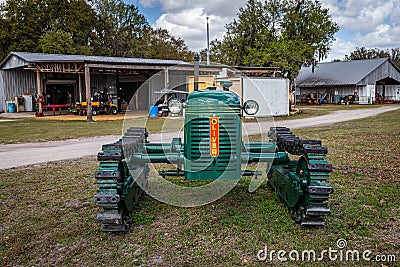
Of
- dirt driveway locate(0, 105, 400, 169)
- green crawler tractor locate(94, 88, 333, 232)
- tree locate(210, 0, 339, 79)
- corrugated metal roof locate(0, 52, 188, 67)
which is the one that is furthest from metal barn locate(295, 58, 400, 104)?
green crawler tractor locate(94, 88, 333, 232)

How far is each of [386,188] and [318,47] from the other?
1248 inches

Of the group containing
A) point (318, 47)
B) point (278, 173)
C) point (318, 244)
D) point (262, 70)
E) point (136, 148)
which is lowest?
point (318, 244)

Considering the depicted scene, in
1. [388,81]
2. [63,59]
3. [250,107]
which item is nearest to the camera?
Answer: [250,107]

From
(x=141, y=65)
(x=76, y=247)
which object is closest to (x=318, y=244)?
(x=76, y=247)

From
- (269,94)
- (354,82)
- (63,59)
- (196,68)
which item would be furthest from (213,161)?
(354,82)

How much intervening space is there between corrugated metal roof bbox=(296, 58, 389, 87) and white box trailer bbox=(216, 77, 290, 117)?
20.9 m

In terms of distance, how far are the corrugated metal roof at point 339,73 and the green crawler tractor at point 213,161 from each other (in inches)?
1537

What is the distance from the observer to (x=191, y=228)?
4.44 metres

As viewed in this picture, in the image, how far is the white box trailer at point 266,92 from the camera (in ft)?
71.6

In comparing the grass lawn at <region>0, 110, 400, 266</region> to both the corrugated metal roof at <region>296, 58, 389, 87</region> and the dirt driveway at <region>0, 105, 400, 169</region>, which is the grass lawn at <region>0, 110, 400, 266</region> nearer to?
the dirt driveway at <region>0, 105, 400, 169</region>

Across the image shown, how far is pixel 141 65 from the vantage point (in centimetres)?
2336

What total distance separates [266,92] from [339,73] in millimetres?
25851

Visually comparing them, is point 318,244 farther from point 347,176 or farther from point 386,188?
point 347,176

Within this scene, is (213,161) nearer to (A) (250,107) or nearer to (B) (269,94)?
(A) (250,107)
